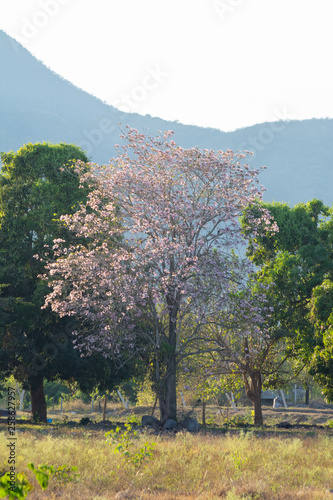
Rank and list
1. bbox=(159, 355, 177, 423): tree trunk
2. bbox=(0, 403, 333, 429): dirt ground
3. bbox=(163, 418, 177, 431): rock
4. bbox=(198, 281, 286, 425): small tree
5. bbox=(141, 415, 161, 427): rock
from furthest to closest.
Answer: bbox=(0, 403, 333, 429): dirt ground
bbox=(198, 281, 286, 425): small tree
bbox=(159, 355, 177, 423): tree trunk
bbox=(141, 415, 161, 427): rock
bbox=(163, 418, 177, 431): rock

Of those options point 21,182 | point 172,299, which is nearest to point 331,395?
point 172,299

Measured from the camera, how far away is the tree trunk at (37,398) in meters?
30.4

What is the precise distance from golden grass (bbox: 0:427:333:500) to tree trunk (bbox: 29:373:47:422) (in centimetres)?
1459

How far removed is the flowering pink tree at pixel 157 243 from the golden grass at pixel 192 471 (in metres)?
8.75

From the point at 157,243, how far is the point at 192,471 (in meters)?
12.9

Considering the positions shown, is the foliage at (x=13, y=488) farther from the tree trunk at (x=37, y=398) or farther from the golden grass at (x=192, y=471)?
the tree trunk at (x=37, y=398)

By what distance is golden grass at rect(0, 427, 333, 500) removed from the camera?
10257 mm

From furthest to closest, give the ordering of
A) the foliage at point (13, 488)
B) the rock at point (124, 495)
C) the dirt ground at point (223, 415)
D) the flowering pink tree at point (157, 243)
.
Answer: the dirt ground at point (223, 415) < the flowering pink tree at point (157, 243) < the rock at point (124, 495) < the foliage at point (13, 488)

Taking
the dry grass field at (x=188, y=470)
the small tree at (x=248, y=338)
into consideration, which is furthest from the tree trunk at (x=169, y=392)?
the dry grass field at (x=188, y=470)

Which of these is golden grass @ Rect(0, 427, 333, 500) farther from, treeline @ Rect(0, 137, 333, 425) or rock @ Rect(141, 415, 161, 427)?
rock @ Rect(141, 415, 161, 427)

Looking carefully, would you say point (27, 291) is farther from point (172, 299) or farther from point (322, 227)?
point (322, 227)

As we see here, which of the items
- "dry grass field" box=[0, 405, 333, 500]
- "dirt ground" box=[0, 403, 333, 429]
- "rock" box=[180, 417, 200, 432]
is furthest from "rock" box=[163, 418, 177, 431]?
"dry grass field" box=[0, 405, 333, 500]

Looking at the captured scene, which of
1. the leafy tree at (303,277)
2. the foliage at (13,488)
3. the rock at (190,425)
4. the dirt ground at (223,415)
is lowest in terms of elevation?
the dirt ground at (223,415)

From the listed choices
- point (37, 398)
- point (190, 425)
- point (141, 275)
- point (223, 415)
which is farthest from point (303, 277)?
point (223, 415)
